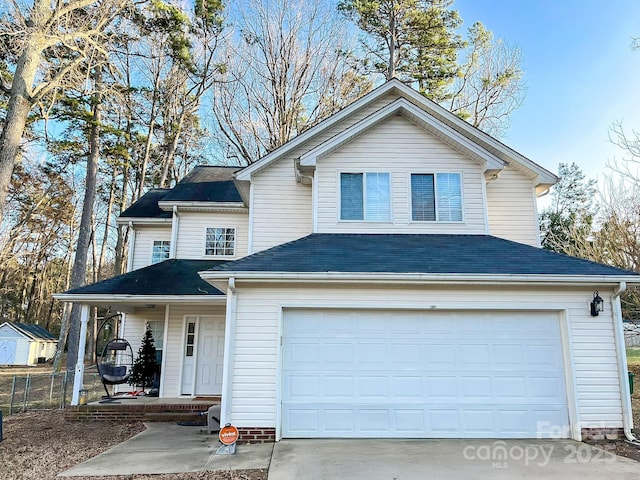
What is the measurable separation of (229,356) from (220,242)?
6.03m

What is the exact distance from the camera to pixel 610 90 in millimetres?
13961

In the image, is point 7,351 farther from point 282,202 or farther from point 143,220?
point 282,202

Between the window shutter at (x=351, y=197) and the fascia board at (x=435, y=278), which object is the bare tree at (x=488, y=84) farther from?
the fascia board at (x=435, y=278)

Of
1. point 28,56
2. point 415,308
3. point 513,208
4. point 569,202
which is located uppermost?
point 569,202

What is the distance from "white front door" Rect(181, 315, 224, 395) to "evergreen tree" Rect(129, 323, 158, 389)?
34.9 inches

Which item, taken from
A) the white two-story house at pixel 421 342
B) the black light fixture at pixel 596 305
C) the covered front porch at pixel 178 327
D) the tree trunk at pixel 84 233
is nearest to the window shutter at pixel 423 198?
the white two-story house at pixel 421 342

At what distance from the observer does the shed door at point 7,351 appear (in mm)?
28828

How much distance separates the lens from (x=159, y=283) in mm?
11094

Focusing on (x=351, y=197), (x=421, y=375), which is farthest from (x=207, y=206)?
(x=421, y=375)

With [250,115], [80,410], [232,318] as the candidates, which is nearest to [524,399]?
[232,318]

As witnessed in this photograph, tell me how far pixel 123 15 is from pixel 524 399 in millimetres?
18130

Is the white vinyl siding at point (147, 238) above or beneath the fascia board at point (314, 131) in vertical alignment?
beneath

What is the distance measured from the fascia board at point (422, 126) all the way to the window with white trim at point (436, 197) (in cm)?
66

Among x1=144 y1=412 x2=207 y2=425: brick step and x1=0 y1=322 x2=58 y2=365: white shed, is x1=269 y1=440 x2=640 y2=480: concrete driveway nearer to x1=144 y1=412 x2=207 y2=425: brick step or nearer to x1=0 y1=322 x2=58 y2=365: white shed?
x1=144 y1=412 x2=207 y2=425: brick step
